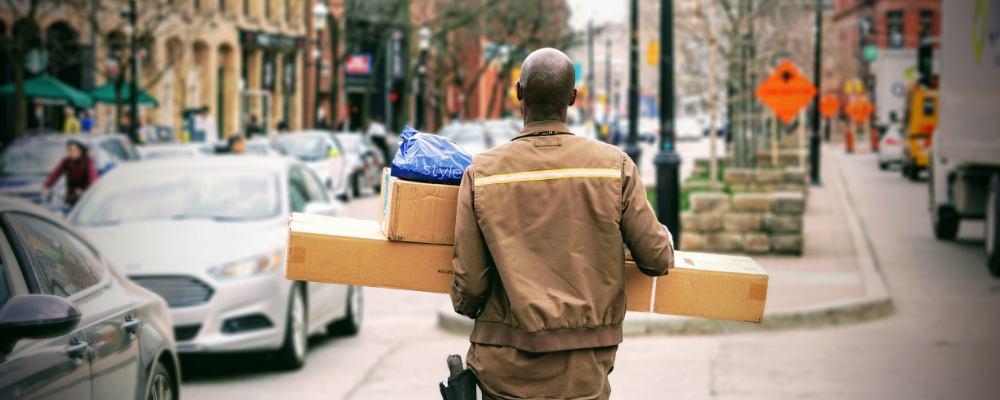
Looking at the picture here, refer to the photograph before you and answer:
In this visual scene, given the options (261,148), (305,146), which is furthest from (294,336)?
(305,146)

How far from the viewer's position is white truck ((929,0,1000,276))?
15.9m

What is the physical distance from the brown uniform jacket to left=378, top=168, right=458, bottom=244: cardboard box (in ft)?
1.04

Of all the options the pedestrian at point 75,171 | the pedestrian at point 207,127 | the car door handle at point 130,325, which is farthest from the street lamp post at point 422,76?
the car door handle at point 130,325

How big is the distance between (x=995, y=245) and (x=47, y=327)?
13.6 metres

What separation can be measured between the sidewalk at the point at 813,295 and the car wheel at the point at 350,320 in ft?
2.51

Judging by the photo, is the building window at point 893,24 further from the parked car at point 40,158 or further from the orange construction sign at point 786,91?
the parked car at point 40,158

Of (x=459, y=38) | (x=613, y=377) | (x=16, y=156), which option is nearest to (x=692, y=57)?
(x=16, y=156)

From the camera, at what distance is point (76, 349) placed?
4828 millimetres

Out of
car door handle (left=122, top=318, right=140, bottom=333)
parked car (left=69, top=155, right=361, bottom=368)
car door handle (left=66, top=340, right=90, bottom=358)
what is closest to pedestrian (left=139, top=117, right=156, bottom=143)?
parked car (left=69, top=155, right=361, bottom=368)

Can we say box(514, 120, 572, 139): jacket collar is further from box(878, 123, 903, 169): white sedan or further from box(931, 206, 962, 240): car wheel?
box(878, 123, 903, 169): white sedan

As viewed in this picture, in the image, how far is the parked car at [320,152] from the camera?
96.3 ft

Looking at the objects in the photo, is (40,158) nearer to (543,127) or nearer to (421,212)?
(421,212)

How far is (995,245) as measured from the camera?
1600 centimetres

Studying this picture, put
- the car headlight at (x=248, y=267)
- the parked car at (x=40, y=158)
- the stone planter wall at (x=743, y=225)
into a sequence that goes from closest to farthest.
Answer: the car headlight at (x=248, y=267) < the stone planter wall at (x=743, y=225) < the parked car at (x=40, y=158)
